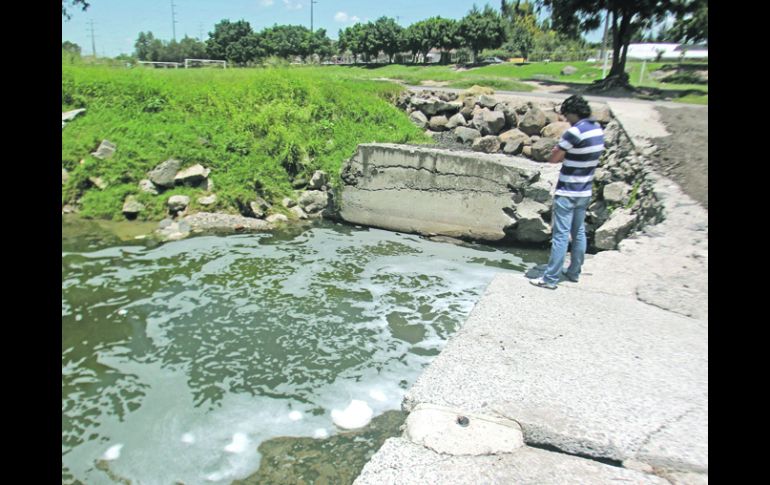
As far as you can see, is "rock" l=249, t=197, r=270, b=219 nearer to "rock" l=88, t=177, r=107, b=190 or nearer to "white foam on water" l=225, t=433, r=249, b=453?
"rock" l=88, t=177, r=107, b=190

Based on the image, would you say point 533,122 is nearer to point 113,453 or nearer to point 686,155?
point 686,155

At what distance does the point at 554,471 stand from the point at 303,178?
9748mm

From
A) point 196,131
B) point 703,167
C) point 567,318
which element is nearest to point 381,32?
point 196,131

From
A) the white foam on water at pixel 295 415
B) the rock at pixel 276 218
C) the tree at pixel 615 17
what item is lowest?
the white foam on water at pixel 295 415

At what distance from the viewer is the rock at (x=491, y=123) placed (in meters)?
12.4

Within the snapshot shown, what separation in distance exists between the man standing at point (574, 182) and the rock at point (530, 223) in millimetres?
3681

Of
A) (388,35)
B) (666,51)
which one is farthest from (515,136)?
(388,35)

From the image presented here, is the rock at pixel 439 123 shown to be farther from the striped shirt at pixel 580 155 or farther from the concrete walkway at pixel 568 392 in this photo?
the concrete walkway at pixel 568 392

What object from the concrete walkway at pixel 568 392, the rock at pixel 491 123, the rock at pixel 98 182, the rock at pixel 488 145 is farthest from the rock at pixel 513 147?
the rock at pixel 98 182

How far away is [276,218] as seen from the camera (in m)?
10.4

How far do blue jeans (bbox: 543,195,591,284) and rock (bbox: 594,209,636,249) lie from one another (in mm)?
2827

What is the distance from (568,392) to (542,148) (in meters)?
8.71

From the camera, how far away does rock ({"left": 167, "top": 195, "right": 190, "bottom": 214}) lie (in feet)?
33.8

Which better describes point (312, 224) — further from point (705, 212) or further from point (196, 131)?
point (705, 212)
